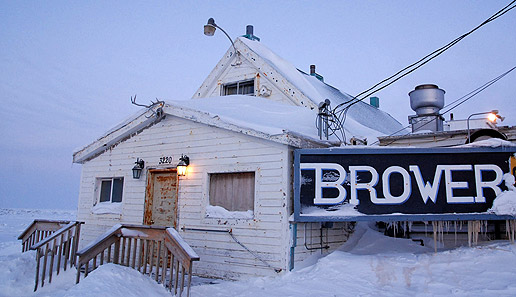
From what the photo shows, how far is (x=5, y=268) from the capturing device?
7.44m

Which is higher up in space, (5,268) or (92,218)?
(92,218)

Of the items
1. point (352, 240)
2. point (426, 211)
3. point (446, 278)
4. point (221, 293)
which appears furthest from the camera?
point (352, 240)

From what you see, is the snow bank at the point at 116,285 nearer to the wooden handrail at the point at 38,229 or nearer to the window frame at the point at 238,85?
the wooden handrail at the point at 38,229

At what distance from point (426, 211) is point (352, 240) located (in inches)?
92.7

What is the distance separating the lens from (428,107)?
1188 centimetres

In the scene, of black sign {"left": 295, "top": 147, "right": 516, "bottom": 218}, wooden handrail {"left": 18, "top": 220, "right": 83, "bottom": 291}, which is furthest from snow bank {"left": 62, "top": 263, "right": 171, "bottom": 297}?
black sign {"left": 295, "top": 147, "right": 516, "bottom": 218}

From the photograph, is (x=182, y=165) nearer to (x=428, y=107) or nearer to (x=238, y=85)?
(x=238, y=85)

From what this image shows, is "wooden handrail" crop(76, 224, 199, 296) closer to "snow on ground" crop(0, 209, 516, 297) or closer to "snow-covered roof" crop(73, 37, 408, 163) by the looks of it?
"snow on ground" crop(0, 209, 516, 297)

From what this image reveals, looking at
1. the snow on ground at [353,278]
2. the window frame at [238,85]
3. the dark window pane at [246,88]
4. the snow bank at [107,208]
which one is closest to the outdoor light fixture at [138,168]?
the snow bank at [107,208]

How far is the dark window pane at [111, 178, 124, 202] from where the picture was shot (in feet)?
35.1

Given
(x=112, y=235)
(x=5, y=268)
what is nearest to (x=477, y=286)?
(x=112, y=235)

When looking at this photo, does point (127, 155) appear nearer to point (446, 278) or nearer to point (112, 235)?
point (112, 235)

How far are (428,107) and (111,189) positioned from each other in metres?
9.61

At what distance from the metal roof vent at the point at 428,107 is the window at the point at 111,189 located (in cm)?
882
